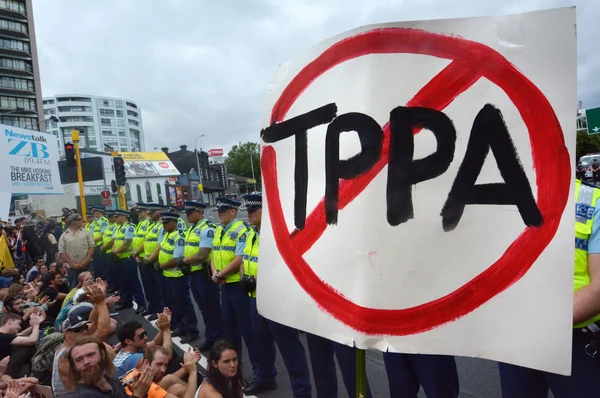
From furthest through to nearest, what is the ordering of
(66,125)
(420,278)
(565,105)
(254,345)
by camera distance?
(66,125) < (254,345) < (420,278) < (565,105)

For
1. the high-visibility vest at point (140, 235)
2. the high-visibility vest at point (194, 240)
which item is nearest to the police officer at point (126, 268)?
the high-visibility vest at point (140, 235)

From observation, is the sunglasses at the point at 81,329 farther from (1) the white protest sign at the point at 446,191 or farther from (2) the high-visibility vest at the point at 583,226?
(2) the high-visibility vest at the point at 583,226

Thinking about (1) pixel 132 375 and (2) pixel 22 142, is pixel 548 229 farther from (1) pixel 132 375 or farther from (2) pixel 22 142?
(2) pixel 22 142

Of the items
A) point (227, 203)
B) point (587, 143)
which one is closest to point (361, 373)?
point (227, 203)

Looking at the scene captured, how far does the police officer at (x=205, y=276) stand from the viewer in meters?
4.80

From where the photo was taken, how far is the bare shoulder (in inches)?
101

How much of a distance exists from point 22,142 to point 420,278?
9855 mm

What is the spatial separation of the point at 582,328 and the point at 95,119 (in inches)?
4082

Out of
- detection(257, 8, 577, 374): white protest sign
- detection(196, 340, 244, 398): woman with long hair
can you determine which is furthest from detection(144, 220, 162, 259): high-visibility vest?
detection(257, 8, 577, 374): white protest sign

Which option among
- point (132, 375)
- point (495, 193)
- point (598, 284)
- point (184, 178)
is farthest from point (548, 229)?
point (184, 178)

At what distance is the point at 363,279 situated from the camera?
1.21 meters

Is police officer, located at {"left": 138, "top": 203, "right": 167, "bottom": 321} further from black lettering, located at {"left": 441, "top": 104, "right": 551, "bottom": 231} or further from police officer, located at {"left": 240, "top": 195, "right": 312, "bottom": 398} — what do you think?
black lettering, located at {"left": 441, "top": 104, "right": 551, "bottom": 231}

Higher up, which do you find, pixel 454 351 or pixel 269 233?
pixel 269 233

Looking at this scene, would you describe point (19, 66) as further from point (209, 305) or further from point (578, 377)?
point (578, 377)
